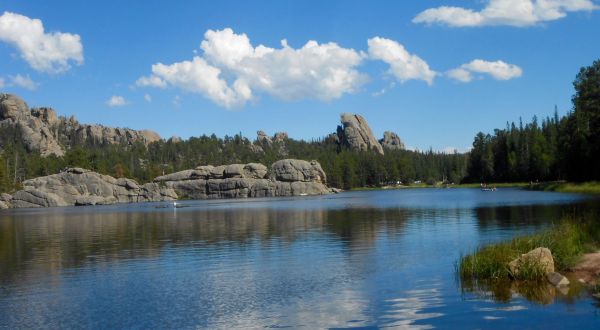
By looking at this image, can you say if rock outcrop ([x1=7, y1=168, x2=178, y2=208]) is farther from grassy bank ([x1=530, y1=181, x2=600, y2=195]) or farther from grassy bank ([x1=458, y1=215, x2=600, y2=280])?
grassy bank ([x1=458, y1=215, x2=600, y2=280])

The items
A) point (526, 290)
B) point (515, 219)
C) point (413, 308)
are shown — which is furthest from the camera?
point (515, 219)

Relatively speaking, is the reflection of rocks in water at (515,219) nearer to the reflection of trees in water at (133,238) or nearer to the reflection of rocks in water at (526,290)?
the reflection of trees in water at (133,238)

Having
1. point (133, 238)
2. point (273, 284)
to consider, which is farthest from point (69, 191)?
point (273, 284)

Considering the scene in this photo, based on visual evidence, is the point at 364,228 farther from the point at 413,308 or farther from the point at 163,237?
the point at 413,308

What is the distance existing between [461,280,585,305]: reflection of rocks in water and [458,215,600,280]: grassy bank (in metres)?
Answer: 0.76

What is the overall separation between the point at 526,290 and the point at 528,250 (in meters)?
5.61

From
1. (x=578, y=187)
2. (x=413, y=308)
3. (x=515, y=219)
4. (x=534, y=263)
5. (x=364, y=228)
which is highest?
(x=578, y=187)

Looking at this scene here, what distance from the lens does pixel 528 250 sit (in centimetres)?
2939

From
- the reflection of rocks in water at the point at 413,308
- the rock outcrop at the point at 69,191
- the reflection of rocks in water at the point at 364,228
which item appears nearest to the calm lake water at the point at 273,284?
the reflection of rocks in water at the point at 413,308

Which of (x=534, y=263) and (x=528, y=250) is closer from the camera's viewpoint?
(x=534, y=263)

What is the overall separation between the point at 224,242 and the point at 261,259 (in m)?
12.5

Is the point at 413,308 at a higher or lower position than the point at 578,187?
lower

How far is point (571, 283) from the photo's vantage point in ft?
81.8

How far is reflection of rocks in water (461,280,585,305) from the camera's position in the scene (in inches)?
901
